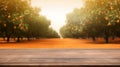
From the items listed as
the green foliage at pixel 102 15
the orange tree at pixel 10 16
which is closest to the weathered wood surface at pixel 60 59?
the green foliage at pixel 102 15

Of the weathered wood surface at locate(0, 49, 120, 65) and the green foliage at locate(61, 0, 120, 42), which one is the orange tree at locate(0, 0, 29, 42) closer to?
the green foliage at locate(61, 0, 120, 42)

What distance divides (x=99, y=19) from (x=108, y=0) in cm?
364

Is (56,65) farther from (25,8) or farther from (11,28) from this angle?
(25,8)

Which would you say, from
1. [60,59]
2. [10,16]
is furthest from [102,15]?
[60,59]

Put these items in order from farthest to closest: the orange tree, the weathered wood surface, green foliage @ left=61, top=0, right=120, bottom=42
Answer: the orange tree
green foliage @ left=61, top=0, right=120, bottom=42
the weathered wood surface

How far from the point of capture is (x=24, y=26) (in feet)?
161

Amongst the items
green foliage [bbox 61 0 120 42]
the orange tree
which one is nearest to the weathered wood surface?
green foliage [bbox 61 0 120 42]

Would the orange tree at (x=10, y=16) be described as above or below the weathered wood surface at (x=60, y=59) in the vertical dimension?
above

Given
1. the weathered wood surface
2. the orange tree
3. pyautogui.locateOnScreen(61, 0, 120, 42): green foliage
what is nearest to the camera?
the weathered wood surface

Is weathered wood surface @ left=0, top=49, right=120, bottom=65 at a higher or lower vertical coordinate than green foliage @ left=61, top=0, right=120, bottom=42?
lower

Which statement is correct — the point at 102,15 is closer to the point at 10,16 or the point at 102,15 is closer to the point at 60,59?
the point at 10,16

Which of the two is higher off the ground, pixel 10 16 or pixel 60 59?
pixel 10 16

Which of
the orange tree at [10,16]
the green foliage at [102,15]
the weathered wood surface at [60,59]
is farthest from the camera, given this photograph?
the orange tree at [10,16]

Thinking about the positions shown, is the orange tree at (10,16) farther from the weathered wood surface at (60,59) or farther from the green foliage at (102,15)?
→ the weathered wood surface at (60,59)
